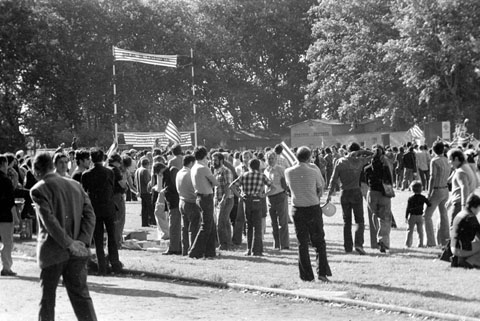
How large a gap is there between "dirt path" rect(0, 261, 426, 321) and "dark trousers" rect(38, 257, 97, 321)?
1.95m

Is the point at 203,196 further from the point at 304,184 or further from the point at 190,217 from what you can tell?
the point at 304,184

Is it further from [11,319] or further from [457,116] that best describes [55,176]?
[457,116]

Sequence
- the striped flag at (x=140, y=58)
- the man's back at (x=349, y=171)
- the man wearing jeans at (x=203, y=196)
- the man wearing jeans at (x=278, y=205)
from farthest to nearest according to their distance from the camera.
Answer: the striped flag at (x=140, y=58), the man wearing jeans at (x=278, y=205), the man's back at (x=349, y=171), the man wearing jeans at (x=203, y=196)

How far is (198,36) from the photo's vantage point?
256ft

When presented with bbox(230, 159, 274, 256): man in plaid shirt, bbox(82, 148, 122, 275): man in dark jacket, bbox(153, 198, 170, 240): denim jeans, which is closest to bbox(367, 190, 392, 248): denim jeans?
bbox(230, 159, 274, 256): man in plaid shirt

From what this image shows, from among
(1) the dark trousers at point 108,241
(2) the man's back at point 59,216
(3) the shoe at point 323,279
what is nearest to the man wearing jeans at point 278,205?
(1) the dark trousers at point 108,241

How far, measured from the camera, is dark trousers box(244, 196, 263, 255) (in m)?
17.0

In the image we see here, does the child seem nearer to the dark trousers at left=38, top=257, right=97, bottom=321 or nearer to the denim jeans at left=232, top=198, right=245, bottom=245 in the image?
the denim jeans at left=232, top=198, right=245, bottom=245

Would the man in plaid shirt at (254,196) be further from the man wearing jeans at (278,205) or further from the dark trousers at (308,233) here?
the dark trousers at (308,233)

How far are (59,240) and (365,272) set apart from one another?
660 centimetres

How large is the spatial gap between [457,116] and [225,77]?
26117 millimetres

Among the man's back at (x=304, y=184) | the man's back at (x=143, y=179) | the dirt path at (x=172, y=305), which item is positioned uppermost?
the man's back at (x=143, y=179)

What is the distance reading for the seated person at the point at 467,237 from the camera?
46.8 ft

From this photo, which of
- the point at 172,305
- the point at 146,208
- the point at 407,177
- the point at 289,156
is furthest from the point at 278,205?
the point at 407,177
